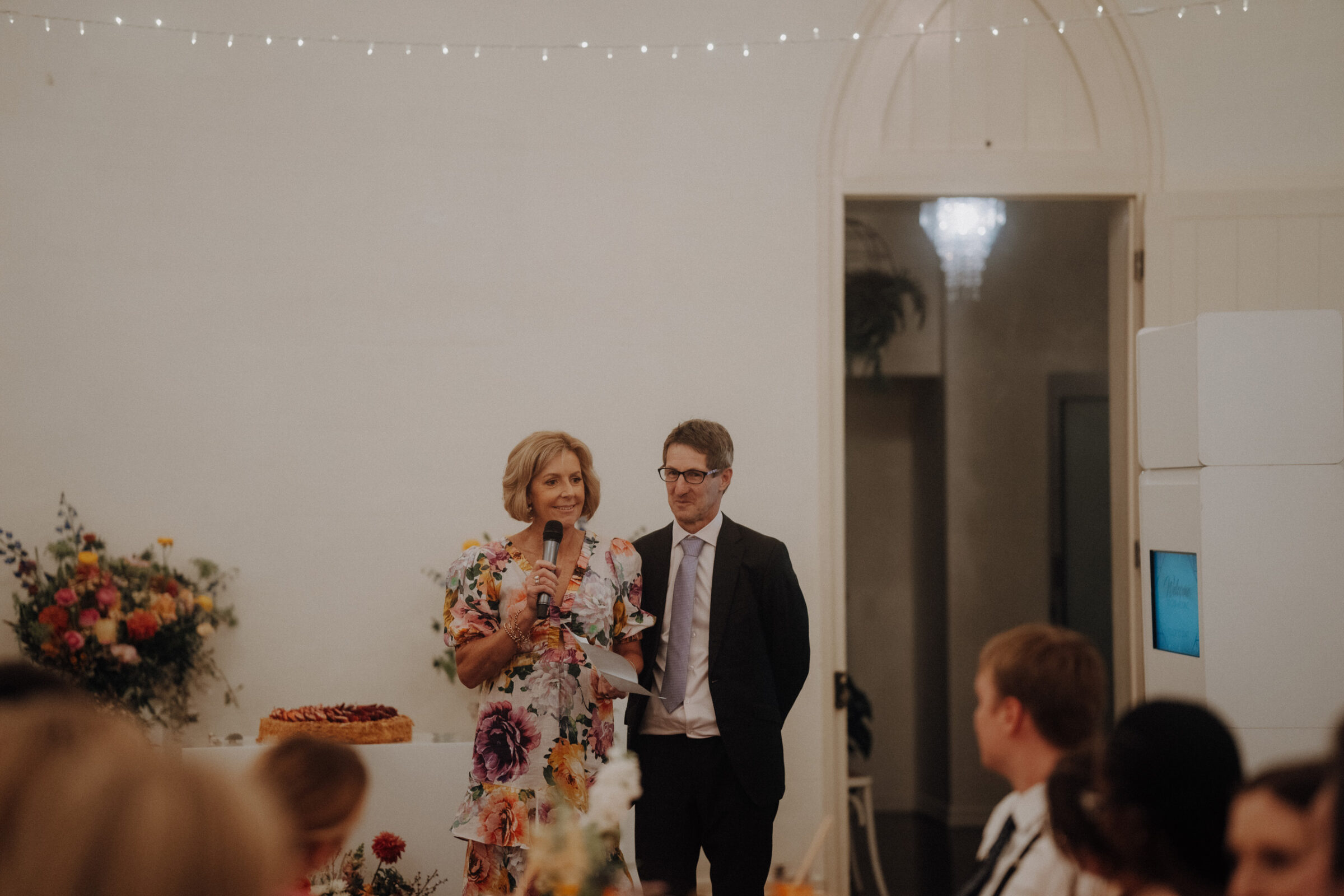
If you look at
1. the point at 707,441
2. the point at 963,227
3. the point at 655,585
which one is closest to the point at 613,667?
the point at 655,585

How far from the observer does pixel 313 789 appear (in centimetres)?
155

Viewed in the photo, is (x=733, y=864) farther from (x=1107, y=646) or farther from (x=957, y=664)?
(x=1107, y=646)

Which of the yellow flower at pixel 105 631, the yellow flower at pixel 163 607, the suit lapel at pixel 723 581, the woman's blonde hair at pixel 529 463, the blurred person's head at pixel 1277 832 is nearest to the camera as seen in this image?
the blurred person's head at pixel 1277 832

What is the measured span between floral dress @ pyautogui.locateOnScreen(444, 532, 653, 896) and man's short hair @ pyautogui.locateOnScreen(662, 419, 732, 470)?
0.43 m

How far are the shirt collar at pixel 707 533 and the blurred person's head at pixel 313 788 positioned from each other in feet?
4.96

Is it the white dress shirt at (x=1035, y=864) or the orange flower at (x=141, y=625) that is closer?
the white dress shirt at (x=1035, y=864)

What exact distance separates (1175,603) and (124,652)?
3368 mm

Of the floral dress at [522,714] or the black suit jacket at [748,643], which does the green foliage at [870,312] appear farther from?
the floral dress at [522,714]

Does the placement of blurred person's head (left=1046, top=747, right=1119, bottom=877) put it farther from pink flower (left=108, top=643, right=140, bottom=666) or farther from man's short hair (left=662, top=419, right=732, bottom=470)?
pink flower (left=108, top=643, right=140, bottom=666)

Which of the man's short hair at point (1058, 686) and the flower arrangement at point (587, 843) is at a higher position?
the man's short hair at point (1058, 686)

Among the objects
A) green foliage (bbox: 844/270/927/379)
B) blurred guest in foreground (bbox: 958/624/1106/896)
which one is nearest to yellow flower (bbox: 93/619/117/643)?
blurred guest in foreground (bbox: 958/624/1106/896)

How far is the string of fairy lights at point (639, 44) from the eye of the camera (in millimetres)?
4086

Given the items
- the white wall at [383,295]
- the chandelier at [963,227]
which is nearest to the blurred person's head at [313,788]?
the white wall at [383,295]

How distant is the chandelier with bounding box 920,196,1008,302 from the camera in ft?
16.0
